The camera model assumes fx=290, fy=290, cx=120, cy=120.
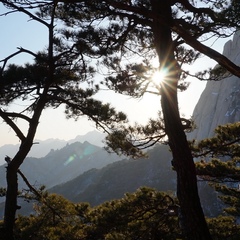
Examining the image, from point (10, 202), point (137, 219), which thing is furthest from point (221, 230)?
point (10, 202)

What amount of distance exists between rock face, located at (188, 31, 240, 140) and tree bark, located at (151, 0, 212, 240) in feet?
193

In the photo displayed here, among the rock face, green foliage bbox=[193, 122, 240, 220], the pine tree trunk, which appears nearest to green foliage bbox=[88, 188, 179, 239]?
the pine tree trunk

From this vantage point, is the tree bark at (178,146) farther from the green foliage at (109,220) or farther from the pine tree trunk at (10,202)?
the pine tree trunk at (10,202)

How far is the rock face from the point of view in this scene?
67000 mm

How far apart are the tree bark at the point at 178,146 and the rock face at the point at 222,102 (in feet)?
193

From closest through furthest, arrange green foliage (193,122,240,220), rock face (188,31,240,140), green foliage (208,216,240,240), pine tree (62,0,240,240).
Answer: pine tree (62,0,240,240), green foliage (208,216,240,240), green foliage (193,122,240,220), rock face (188,31,240,140)

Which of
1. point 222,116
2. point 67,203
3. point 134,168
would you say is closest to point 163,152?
point 134,168

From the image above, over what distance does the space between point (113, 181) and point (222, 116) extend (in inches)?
1616

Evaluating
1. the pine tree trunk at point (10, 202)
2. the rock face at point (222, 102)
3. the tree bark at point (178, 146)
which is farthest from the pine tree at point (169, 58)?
the rock face at point (222, 102)

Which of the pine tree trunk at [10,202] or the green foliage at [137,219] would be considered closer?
the green foliage at [137,219]

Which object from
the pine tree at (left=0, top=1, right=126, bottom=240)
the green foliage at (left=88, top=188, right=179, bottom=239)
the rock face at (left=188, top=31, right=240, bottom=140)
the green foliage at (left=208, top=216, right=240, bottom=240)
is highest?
the rock face at (left=188, top=31, right=240, bottom=140)

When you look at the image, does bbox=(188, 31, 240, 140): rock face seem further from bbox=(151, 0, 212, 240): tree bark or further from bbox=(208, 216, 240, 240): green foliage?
bbox=(151, 0, 212, 240): tree bark

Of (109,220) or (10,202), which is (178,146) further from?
(10,202)

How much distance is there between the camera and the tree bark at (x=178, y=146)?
160 inches
